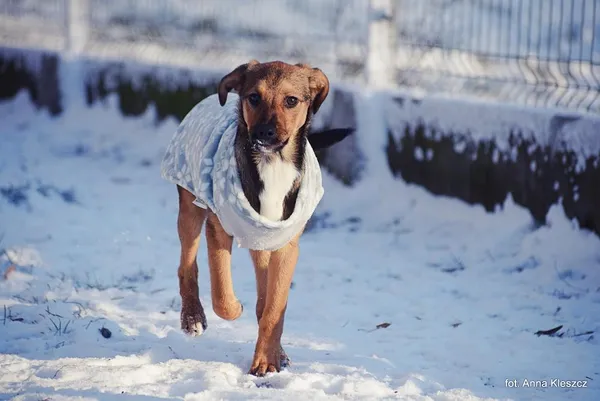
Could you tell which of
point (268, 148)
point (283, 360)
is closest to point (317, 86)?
point (268, 148)

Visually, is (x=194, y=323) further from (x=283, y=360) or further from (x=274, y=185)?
(x=274, y=185)

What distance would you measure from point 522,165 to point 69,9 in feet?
23.7

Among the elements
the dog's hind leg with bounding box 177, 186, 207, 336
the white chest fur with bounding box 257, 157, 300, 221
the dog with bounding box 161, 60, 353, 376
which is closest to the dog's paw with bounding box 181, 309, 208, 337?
the dog's hind leg with bounding box 177, 186, 207, 336

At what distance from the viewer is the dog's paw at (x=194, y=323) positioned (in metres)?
5.09

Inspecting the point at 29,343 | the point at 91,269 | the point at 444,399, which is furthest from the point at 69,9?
the point at 444,399

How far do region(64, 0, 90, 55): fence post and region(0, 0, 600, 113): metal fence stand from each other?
0.04 ft

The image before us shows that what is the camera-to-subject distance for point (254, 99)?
180 inches

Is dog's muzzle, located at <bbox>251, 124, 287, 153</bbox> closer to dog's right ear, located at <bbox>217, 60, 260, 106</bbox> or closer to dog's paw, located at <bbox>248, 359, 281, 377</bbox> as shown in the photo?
dog's right ear, located at <bbox>217, 60, 260, 106</bbox>

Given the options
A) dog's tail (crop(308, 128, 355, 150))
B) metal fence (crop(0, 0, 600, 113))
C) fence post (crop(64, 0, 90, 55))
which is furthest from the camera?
fence post (crop(64, 0, 90, 55))

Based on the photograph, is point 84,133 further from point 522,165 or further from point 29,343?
point 29,343

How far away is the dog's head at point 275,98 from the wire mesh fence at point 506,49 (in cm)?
297

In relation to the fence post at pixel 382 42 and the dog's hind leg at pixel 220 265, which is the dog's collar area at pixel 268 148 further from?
the fence post at pixel 382 42

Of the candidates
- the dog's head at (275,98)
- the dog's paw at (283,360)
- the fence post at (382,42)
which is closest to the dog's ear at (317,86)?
the dog's head at (275,98)

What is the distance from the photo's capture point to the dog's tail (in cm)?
536
